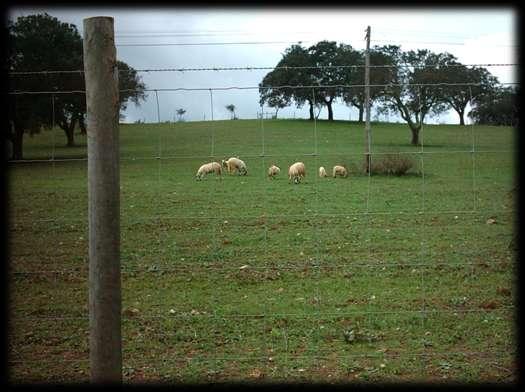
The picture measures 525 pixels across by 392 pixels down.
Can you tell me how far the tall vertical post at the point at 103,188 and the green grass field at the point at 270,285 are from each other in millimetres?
1386

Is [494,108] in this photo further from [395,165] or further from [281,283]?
[395,165]

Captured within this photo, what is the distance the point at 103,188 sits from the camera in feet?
11.3

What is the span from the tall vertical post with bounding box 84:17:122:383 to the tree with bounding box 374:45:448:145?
354 centimetres

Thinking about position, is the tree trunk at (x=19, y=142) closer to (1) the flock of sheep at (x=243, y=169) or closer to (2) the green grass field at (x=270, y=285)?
(2) the green grass field at (x=270, y=285)

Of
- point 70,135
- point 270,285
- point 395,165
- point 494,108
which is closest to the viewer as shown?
point 494,108

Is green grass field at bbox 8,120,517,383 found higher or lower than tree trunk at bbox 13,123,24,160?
lower

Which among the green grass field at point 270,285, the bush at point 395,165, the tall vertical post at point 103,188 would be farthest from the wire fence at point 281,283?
the bush at point 395,165

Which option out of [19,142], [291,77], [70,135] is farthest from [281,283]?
[291,77]

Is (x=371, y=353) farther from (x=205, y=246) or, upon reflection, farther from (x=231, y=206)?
(x=231, y=206)

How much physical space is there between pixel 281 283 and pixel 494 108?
3844mm

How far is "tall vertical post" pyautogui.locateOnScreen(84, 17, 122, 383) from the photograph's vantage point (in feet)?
11.3

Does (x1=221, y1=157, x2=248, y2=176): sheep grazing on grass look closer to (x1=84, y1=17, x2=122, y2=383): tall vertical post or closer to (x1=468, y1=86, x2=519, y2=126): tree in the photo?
(x1=468, y1=86, x2=519, y2=126): tree

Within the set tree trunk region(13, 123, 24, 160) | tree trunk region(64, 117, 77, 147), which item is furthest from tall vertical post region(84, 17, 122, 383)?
tree trunk region(13, 123, 24, 160)

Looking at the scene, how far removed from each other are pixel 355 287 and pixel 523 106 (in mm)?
3530
